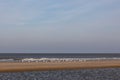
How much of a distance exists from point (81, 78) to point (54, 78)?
243 centimetres

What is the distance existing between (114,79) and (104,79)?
1.07 meters

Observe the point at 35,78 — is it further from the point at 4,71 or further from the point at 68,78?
the point at 4,71

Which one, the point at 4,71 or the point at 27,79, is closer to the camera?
the point at 27,79

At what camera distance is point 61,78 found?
32.5 meters

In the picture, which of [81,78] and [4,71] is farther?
[4,71]

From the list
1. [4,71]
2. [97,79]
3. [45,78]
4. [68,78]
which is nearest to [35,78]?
[45,78]

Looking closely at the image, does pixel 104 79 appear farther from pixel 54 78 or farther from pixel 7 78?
pixel 7 78

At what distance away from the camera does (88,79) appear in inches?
1264

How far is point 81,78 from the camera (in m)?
33.0

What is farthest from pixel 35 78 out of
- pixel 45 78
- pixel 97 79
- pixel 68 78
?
pixel 97 79

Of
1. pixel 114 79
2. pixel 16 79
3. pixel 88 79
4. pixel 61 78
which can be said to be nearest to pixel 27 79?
pixel 16 79

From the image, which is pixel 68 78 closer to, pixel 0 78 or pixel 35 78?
pixel 35 78

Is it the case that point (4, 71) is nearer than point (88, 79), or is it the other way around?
point (88, 79)

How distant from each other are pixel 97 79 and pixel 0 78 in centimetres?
833
